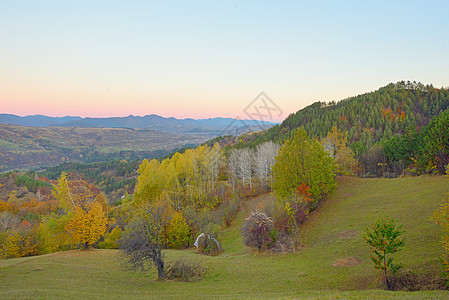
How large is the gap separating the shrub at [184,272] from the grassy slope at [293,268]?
3.89ft

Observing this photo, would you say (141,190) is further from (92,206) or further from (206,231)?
(206,231)

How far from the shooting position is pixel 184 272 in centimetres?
2600

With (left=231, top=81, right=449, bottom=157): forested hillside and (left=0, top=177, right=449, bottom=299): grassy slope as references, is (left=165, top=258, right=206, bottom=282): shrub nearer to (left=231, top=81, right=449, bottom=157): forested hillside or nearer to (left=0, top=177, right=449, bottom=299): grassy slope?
(left=0, top=177, right=449, bottom=299): grassy slope

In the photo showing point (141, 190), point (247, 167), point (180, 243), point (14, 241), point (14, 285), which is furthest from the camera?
point (247, 167)

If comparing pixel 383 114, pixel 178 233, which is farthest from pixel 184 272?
pixel 383 114

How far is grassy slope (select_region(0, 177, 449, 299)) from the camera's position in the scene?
64.7 ft

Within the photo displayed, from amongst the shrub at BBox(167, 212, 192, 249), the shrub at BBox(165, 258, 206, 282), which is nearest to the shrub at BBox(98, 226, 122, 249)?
the shrub at BBox(167, 212, 192, 249)

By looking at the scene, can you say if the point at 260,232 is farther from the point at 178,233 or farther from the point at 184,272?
the point at 178,233

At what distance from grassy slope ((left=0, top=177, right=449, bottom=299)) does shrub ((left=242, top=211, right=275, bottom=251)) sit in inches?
72.6

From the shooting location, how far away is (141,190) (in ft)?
191

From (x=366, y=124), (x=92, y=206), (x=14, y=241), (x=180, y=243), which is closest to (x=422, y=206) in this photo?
(x=180, y=243)

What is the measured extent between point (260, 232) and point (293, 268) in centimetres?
876

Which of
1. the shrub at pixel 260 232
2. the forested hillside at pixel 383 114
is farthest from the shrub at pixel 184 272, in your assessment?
the forested hillside at pixel 383 114

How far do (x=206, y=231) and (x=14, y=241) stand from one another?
30464 mm
